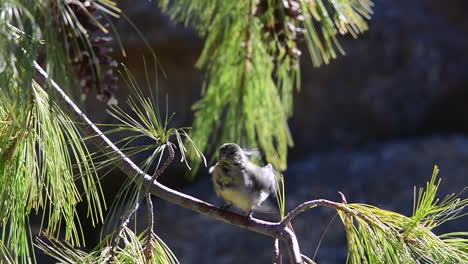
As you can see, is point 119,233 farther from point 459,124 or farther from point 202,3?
point 459,124

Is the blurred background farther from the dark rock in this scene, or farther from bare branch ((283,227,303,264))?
bare branch ((283,227,303,264))

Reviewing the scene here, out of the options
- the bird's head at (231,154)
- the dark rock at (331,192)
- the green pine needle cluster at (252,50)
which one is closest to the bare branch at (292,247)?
the green pine needle cluster at (252,50)

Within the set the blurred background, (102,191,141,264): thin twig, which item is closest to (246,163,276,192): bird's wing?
(102,191,141,264): thin twig

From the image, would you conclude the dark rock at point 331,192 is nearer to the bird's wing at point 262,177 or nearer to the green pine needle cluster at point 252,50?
the bird's wing at point 262,177

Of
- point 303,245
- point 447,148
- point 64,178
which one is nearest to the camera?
point 64,178

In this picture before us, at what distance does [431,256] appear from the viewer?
1013 millimetres

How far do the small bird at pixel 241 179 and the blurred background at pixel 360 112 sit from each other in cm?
180

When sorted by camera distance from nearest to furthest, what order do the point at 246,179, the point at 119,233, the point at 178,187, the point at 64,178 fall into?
the point at 119,233, the point at 64,178, the point at 246,179, the point at 178,187

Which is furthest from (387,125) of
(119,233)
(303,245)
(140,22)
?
(119,233)

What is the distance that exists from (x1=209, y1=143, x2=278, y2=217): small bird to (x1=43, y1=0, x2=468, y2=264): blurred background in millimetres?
1799

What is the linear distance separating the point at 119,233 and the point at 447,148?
3.07 meters

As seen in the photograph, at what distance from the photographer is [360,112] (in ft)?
12.8

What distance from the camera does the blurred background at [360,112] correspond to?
3.43 m

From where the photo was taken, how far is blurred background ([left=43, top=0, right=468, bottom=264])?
11.3 ft
